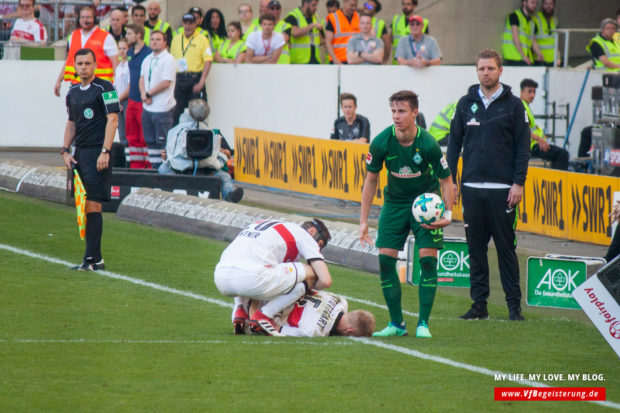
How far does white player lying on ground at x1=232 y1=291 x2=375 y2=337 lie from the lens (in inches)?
347

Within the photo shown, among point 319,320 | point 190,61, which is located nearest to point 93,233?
point 319,320

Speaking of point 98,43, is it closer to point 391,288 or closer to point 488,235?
point 488,235

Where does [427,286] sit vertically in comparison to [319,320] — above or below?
above

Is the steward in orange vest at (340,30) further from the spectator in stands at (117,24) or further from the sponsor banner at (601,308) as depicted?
the sponsor banner at (601,308)

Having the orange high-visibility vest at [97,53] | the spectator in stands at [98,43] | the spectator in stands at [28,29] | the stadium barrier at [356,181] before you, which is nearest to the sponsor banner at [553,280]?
the stadium barrier at [356,181]

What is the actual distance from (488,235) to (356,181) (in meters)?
7.24

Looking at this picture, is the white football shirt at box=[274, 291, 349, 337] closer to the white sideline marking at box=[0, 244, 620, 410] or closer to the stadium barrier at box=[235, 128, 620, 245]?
the white sideline marking at box=[0, 244, 620, 410]

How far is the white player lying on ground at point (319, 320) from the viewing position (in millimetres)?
8820

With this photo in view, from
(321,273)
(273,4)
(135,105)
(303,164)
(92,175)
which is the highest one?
(273,4)

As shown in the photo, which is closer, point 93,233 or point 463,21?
point 93,233

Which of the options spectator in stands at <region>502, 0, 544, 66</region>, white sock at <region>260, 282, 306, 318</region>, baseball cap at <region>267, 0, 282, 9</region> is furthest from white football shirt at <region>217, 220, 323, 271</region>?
spectator in stands at <region>502, 0, 544, 66</region>

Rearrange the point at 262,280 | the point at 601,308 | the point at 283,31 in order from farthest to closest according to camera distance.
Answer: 1. the point at 283,31
2. the point at 262,280
3. the point at 601,308

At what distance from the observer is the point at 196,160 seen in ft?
53.1

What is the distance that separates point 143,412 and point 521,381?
2.44 m
